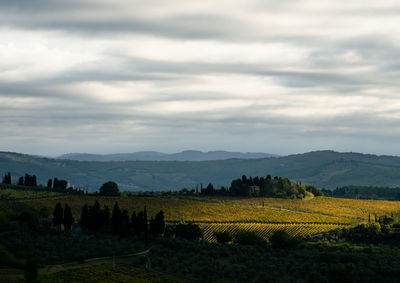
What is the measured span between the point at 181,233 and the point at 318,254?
36482 mm

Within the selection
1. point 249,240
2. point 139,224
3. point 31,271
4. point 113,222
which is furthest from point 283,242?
point 31,271

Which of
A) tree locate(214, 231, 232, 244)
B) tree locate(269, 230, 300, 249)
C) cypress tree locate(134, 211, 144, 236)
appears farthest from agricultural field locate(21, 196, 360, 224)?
tree locate(269, 230, 300, 249)

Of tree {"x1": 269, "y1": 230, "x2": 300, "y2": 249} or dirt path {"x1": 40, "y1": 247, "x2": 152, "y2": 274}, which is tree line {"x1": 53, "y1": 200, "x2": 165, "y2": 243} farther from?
tree {"x1": 269, "y1": 230, "x2": 300, "y2": 249}

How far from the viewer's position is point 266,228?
14362 centimetres

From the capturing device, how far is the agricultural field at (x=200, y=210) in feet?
503

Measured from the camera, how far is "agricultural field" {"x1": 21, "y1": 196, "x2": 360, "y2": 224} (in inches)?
6033

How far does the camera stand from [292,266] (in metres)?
88.7

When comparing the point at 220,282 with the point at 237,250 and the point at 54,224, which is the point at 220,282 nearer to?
the point at 237,250

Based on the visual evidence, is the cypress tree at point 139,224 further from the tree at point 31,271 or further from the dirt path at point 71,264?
the tree at point 31,271

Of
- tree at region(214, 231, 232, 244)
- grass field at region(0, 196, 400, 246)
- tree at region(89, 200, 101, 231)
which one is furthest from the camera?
grass field at region(0, 196, 400, 246)

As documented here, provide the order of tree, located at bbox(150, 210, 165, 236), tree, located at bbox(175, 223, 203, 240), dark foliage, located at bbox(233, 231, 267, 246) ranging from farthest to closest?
tree, located at bbox(175, 223, 203, 240) < tree, located at bbox(150, 210, 165, 236) < dark foliage, located at bbox(233, 231, 267, 246)

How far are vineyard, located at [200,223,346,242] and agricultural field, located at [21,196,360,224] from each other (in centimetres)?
635

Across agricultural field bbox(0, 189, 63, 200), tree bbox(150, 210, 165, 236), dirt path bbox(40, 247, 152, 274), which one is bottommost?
dirt path bbox(40, 247, 152, 274)

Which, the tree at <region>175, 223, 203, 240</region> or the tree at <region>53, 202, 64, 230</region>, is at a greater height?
the tree at <region>53, 202, 64, 230</region>
